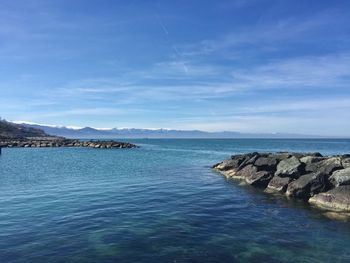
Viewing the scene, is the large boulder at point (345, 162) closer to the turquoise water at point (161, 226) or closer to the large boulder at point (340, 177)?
the large boulder at point (340, 177)

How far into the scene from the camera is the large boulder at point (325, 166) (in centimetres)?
3183

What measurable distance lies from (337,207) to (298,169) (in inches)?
350

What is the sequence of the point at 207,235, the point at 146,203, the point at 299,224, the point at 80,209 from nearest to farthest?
the point at 207,235 < the point at 299,224 < the point at 80,209 < the point at 146,203

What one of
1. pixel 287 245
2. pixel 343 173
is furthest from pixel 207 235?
pixel 343 173

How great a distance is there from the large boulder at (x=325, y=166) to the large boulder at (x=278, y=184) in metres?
2.46

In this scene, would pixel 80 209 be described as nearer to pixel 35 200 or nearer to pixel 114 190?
pixel 35 200

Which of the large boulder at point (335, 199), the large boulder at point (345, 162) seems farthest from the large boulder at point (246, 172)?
the large boulder at point (335, 199)

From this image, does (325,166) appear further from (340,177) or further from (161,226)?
(161,226)

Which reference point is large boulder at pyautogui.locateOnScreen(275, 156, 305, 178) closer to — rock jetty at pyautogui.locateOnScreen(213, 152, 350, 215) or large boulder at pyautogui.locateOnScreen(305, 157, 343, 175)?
rock jetty at pyautogui.locateOnScreen(213, 152, 350, 215)

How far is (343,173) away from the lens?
29.3 metres

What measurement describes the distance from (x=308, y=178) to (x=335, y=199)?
4787 millimetres

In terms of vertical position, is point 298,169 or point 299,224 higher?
point 298,169

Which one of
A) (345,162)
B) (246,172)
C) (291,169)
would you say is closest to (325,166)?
(345,162)

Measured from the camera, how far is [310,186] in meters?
30.7
